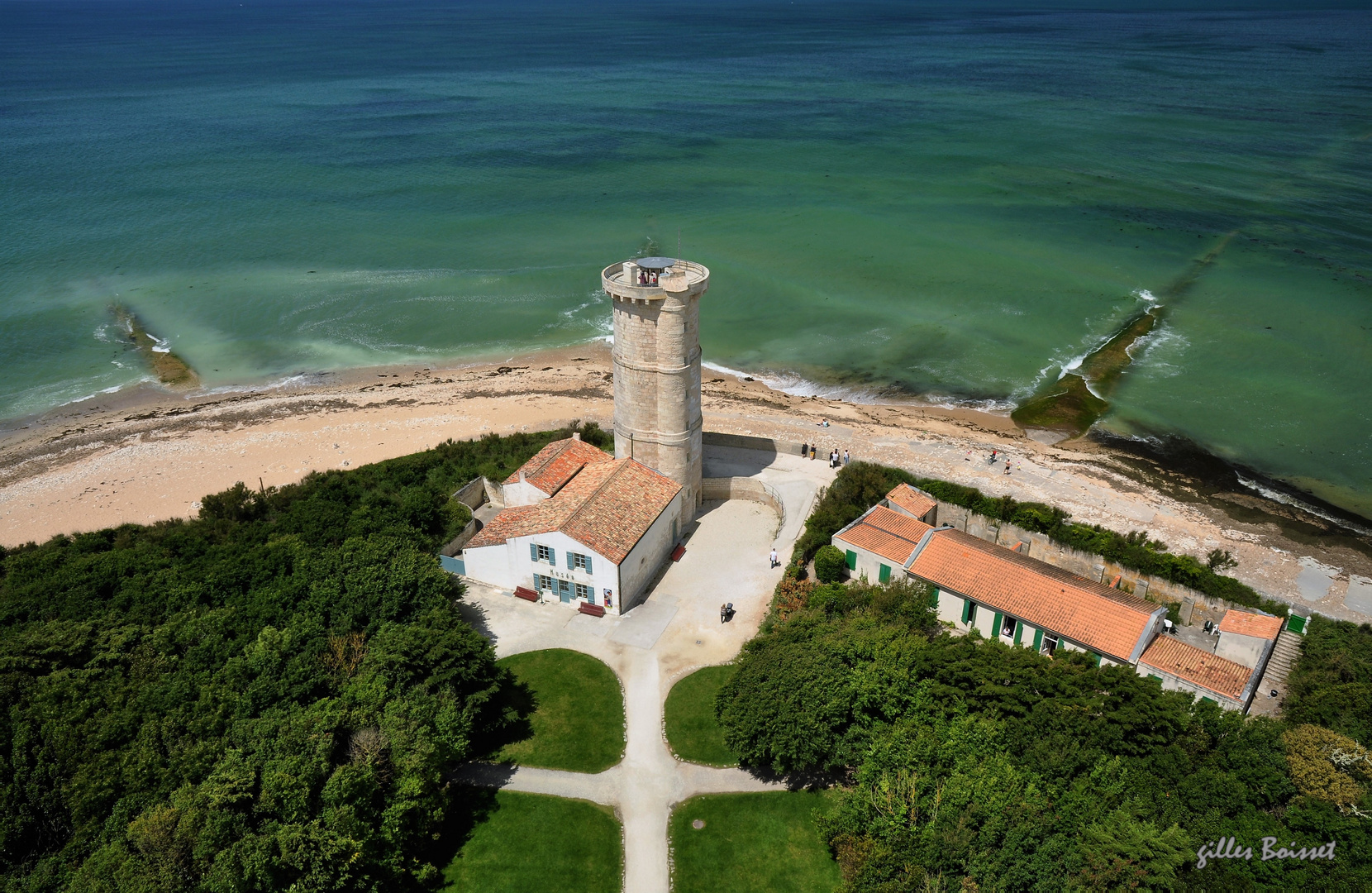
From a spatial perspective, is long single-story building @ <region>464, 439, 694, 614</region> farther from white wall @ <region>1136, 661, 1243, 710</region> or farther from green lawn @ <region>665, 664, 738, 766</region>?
white wall @ <region>1136, 661, 1243, 710</region>

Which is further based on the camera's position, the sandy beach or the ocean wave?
the ocean wave

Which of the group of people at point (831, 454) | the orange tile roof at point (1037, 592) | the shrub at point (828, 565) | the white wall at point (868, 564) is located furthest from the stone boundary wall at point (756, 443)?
the orange tile roof at point (1037, 592)

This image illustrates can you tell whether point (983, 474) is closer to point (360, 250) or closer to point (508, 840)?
point (508, 840)

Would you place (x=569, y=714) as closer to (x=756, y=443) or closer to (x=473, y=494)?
(x=473, y=494)

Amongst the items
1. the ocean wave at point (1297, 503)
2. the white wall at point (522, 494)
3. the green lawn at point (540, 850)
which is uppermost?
the white wall at point (522, 494)

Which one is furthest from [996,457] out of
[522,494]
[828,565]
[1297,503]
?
[522,494]

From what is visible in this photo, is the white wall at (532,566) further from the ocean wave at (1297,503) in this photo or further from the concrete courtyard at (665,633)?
the ocean wave at (1297,503)

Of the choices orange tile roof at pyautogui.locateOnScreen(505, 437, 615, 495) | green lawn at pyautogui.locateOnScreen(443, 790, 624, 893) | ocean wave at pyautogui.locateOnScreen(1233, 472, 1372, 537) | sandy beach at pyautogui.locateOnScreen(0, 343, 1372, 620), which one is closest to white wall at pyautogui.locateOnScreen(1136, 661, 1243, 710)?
sandy beach at pyautogui.locateOnScreen(0, 343, 1372, 620)
